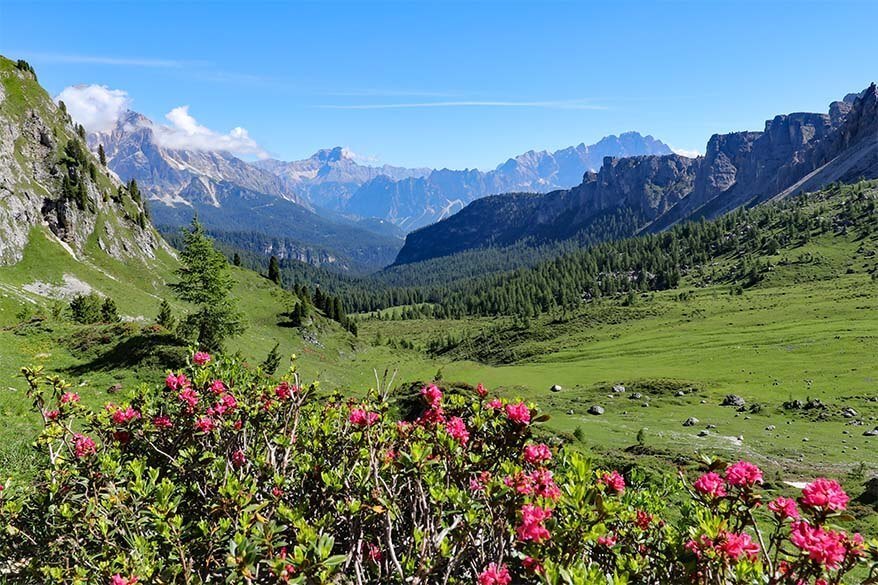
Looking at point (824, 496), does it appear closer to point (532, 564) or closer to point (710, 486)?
point (710, 486)

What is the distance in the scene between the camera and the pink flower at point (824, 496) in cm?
415

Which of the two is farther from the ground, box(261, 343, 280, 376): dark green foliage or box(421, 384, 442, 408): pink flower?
box(421, 384, 442, 408): pink flower

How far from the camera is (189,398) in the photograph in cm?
695

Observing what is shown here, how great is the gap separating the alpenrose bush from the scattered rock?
4918cm

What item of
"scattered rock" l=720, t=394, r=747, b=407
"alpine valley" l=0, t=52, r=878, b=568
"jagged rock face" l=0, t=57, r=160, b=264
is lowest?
"scattered rock" l=720, t=394, r=747, b=407

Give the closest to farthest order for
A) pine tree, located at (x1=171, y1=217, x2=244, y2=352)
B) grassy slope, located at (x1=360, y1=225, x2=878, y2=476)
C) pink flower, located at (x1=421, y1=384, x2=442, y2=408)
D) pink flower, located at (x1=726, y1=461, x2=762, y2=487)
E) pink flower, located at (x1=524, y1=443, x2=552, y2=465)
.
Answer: pink flower, located at (x1=726, y1=461, x2=762, y2=487) < pink flower, located at (x1=524, y1=443, x2=552, y2=465) < pink flower, located at (x1=421, y1=384, x2=442, y2=408) < grassy slope, located at (x1=360, y1=225, x2=878, y2=476) < pine tree, located at (x1=171, y1=217, x2=244, y2=352)

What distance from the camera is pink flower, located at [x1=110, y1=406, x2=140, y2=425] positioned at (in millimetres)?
7094

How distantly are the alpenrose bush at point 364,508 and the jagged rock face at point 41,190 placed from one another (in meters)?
77.2

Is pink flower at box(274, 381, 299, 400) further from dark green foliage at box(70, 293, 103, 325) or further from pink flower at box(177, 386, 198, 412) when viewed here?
dark green foliage at box(70, 293, 103, 325)

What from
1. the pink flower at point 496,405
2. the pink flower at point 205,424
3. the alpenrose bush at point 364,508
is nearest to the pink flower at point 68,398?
the alpenrose bush at point 364,508

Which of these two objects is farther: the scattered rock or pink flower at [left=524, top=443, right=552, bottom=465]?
the scattered rock

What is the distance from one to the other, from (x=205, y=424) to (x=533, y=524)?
16.4ft

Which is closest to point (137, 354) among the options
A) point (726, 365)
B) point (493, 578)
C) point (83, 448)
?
point (83, 448)

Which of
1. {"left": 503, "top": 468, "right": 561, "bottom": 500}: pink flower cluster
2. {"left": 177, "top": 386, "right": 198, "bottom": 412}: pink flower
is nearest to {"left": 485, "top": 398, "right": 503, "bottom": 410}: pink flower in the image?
{"left": 503, "top": 468, "right": 561, "bottom": 500}: pink flower cluster
